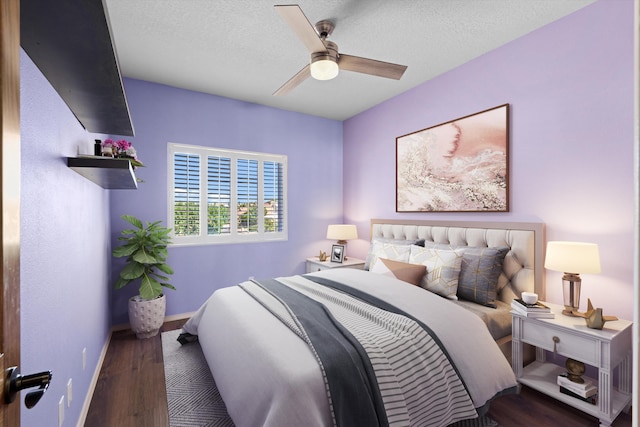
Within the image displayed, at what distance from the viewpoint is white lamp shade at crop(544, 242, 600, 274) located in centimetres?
195

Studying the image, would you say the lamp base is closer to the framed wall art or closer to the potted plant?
the framed wall art

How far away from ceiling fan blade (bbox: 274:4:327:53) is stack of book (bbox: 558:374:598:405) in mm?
2722

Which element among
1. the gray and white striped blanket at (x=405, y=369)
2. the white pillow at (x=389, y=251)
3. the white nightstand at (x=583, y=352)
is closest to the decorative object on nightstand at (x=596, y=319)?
the white nightstand at (x=583, y=352)

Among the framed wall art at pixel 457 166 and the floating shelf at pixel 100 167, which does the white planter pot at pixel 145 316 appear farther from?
the framed wall art at pixel 457 166

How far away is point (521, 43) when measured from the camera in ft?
8.48

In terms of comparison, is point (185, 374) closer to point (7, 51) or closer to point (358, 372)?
point (358, 372)

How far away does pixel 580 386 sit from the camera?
1926 mm

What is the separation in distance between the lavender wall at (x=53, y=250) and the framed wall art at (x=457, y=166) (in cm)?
311

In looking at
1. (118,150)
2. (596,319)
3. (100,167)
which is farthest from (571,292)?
(118,150)

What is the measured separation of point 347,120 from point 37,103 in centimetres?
406

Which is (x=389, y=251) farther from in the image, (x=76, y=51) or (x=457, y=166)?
(x=76, y=51)

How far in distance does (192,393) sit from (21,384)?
1871 mm

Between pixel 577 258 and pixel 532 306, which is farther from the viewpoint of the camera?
pixel 532 306

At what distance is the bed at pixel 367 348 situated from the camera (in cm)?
137
